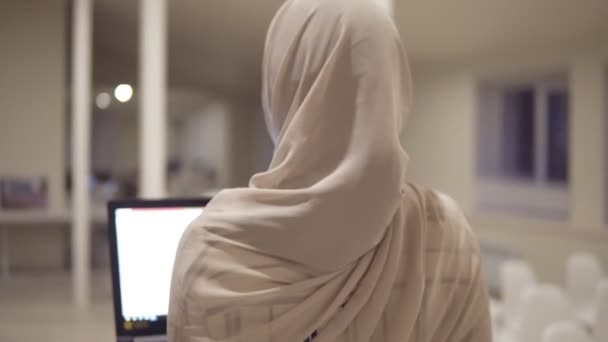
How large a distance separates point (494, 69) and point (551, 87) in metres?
0.60

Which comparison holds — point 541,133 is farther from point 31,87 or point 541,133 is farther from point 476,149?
point 31,87

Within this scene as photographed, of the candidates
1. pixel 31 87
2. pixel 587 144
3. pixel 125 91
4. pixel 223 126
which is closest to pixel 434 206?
pixel 31 87

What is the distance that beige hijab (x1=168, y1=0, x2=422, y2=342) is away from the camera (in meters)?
0.78

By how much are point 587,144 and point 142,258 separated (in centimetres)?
532

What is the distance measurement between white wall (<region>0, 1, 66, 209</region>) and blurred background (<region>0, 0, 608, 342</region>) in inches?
0.4

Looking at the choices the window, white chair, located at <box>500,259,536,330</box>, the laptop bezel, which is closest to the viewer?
the laptop bezel

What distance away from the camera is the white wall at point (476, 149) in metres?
5.65

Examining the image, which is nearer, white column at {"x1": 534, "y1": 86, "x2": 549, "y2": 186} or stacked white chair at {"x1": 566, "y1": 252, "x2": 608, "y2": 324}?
stacked white chair at {"x1": 566, "y1": 252, "x2": 608, "y2": 324}

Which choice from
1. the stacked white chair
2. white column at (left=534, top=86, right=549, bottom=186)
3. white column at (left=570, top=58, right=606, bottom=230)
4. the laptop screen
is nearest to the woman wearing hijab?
the laptop screen

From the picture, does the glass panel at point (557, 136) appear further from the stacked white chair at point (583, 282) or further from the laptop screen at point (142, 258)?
the laptop screen at point (142, 258)

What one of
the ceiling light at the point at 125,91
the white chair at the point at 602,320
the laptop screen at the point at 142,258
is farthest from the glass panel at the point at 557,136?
the laptop screen at the point at 142,258

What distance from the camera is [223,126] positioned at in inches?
187

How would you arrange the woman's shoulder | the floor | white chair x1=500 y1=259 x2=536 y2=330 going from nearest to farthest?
the woman's shoulder, the floor, white chair x1=500 y1=259 x2=536 y2=330

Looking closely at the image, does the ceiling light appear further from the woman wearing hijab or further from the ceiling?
the woman wearing hijab
